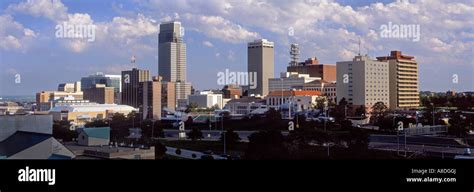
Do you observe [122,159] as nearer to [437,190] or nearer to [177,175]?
[177,175]

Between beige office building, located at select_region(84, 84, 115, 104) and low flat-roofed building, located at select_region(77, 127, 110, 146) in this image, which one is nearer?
low flat-roofed building, located at select_region(77, 127, 110, 146)

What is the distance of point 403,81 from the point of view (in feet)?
13.8

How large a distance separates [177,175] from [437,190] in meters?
1.77

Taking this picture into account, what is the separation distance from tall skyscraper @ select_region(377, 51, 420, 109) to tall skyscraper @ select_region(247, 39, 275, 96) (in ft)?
3.37

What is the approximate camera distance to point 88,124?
4012 mm

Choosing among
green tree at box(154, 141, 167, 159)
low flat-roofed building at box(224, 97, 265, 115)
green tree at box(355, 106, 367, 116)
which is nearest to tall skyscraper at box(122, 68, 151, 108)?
green tree at box(154, 141, 167, 159)

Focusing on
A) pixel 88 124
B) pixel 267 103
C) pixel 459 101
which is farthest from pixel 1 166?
pixel 459 101

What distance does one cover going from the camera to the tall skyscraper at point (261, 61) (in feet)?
13.0

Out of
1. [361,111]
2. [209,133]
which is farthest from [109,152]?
[361,111]

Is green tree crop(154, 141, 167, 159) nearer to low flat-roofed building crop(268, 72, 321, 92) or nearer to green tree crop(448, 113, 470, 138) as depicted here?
low flat-roofed building crop(268, 72, 321, 92)

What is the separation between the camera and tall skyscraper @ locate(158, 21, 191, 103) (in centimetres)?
384

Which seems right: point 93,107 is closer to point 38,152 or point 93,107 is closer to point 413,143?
point 38,152

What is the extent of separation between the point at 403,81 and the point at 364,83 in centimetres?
36

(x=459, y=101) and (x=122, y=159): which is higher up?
(x=459, y=101)
